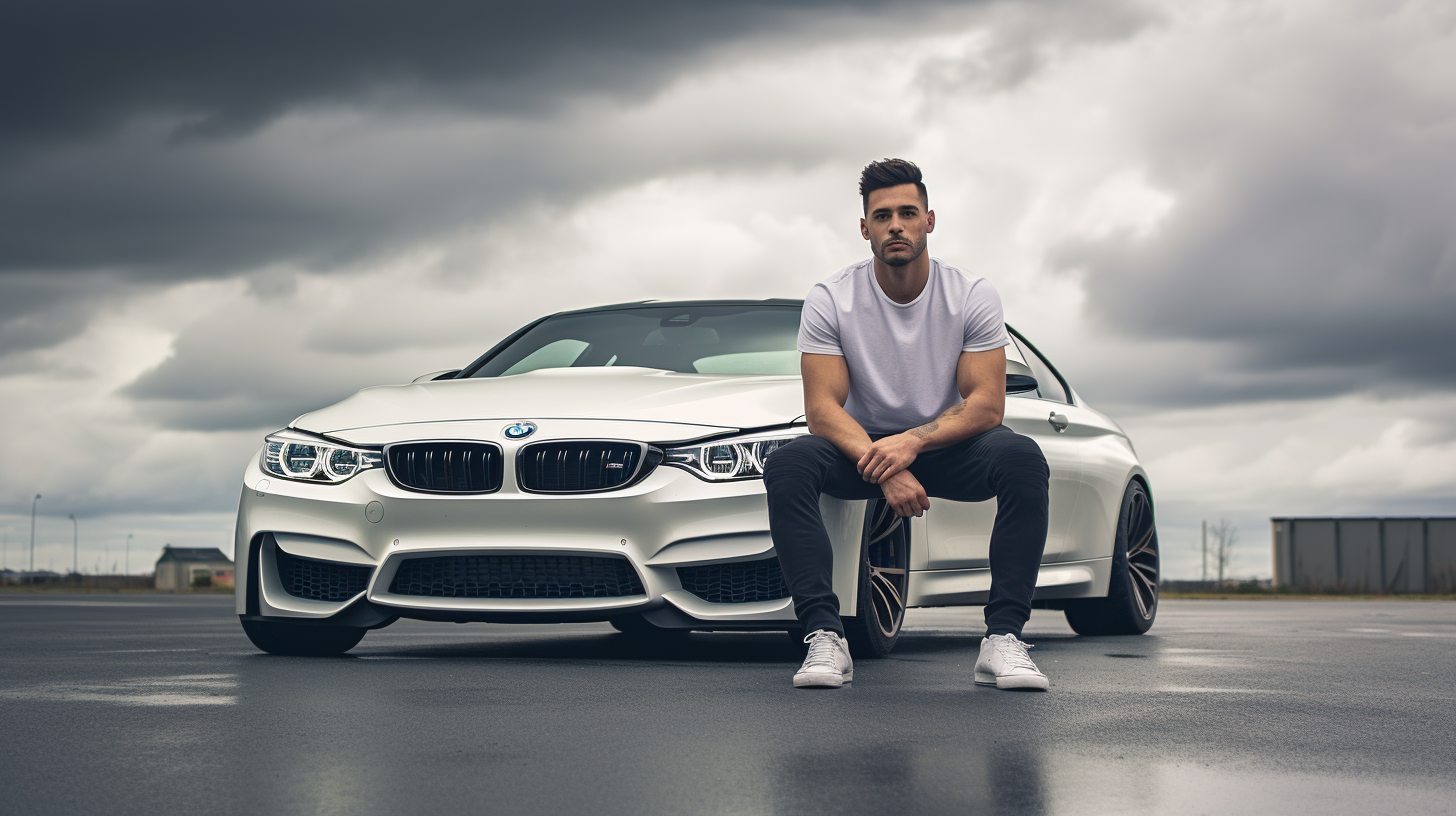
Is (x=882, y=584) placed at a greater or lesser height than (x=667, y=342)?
lesser

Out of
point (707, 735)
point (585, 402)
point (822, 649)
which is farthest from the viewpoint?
point (585, 402)

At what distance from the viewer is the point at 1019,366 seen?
6.17 metres

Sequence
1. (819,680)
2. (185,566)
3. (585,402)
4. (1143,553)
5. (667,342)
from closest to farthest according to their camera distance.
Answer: (819,680) < (585,402) < (667,342) < (1143,553) < (185,566)

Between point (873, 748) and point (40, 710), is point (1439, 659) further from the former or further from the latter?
point (40, 710)

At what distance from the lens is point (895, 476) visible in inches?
Answer: 197

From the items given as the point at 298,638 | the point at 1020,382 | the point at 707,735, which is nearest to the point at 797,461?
the point at 1020,382

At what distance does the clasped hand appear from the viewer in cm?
498

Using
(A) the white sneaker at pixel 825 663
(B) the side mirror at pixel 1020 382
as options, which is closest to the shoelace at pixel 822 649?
(A) the white sneaker at pixel 825 663

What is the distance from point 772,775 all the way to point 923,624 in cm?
693

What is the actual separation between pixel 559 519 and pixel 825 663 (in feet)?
3.93

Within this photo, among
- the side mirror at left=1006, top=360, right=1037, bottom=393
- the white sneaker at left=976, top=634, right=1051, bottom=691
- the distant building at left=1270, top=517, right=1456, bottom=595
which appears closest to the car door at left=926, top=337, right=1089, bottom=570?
the side mirror at left=1006, top=360, right=1037, bottom=393

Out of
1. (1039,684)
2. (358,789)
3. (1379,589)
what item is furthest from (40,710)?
(1379,589)

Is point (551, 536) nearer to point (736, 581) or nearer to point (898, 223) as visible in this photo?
point (736, 581)

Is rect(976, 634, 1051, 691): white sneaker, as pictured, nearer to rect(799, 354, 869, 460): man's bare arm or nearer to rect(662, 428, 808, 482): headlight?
rect(799, 354, 869, 460): man's bare arm
